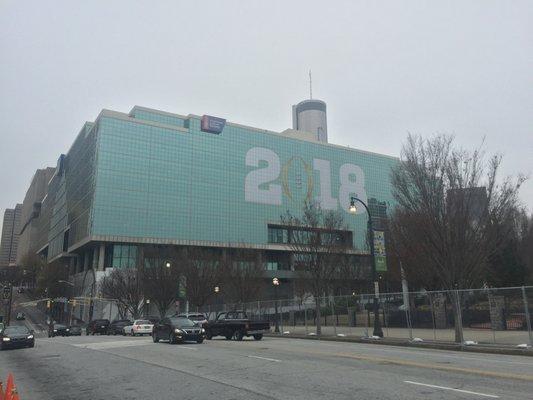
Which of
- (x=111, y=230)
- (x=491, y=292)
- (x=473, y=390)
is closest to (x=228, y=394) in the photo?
(x=473, y=390)

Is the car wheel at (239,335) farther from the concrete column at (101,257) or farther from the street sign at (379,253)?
the concrete column at (101,257)

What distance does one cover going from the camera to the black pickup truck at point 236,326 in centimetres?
2888


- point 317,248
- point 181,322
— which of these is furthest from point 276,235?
point 181,322

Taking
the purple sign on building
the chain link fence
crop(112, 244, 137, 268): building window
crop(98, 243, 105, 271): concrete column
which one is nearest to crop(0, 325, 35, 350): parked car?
the chain link fence

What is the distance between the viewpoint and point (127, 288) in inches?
2579

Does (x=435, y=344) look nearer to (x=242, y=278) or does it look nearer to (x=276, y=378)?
(x=276, y=378)

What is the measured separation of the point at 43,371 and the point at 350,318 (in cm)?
2005

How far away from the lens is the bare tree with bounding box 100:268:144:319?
6435 centimetres

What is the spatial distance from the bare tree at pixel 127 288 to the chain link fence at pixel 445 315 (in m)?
36.9

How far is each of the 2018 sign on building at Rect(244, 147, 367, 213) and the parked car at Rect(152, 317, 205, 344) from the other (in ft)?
253

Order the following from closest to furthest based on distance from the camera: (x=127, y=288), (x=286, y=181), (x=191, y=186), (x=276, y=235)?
(x=127, y=288)
(x=191, y=186)
(x=276, y=235)
(x=286, y=181)

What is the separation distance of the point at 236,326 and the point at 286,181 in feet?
282

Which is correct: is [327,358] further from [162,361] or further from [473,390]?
[473,390]

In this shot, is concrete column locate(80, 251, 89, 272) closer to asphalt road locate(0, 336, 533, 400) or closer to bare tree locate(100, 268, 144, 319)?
bare tree locate(100, 268, 144, 319)
